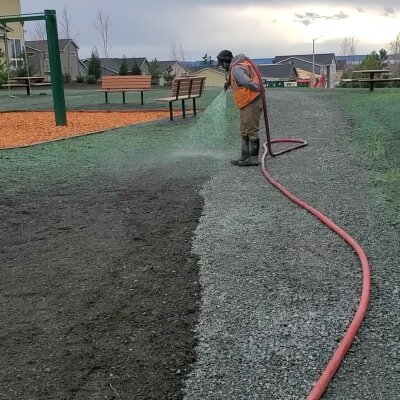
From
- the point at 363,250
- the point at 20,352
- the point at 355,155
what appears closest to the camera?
the point at 20,352

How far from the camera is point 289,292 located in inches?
132

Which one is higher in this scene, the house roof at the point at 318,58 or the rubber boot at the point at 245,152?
the house roof at the point at 318,58

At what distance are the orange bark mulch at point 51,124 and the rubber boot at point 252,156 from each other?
422 centimetres

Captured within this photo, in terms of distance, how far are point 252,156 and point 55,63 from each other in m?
5.95

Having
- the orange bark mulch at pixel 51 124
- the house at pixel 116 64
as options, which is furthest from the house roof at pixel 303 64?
the orange bark mulch at pixel 51 124

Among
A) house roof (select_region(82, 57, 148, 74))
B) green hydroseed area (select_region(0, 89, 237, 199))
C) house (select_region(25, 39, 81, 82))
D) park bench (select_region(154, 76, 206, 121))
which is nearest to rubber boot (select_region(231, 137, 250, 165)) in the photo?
green hydroseed area (select_region(0, 89, 237, 199))

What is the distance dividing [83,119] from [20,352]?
415 inches

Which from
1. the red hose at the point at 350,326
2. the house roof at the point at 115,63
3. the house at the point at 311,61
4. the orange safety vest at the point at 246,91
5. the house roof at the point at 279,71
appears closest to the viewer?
the red hose at the point at 350,326

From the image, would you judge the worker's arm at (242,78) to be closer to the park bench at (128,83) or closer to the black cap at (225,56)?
the black cap at (225,56)

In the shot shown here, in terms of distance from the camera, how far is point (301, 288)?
11.2ft

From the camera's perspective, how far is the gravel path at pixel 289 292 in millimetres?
2516

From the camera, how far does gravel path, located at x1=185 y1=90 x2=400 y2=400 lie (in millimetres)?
2516

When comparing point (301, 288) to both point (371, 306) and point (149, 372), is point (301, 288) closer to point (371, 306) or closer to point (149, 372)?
point (371, 306)

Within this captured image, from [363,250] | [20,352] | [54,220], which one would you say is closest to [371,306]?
[363,250]
